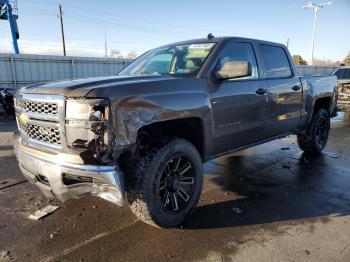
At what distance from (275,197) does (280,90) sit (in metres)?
1.57

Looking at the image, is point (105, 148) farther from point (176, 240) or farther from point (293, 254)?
point (293, 254)

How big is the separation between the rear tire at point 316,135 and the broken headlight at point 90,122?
15.0 ft

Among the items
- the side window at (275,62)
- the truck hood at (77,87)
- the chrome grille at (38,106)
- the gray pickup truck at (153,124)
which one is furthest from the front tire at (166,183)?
the side window at (275,62)

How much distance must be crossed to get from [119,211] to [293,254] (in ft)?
6.26

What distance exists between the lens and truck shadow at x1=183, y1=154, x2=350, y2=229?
3673 mm

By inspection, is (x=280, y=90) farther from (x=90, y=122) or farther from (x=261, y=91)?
(x=90, y=122)

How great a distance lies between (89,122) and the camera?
8.79 feet

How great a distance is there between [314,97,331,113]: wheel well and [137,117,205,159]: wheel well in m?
3.52

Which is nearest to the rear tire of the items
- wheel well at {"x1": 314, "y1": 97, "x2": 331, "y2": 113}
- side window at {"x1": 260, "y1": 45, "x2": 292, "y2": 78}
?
wheel well at {"x1": 314, "y1": 97, "x2": 331, "y2": 113}

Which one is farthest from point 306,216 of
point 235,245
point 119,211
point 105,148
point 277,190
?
point 105,148

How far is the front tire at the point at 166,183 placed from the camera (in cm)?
304

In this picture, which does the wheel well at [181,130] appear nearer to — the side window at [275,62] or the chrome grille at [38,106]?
the chrome grille at [38,106]

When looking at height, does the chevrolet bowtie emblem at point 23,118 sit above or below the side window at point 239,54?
below

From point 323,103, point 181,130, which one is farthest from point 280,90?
point 323,103
